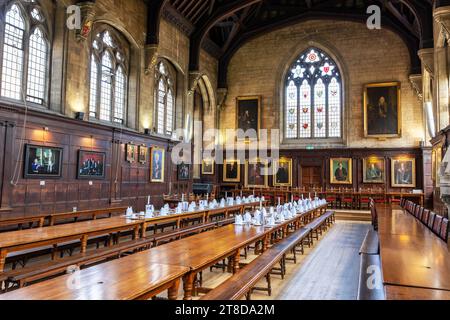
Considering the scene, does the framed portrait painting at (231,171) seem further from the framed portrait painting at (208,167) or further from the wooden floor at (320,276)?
the wooden floor at (320,276)

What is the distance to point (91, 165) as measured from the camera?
10.8m

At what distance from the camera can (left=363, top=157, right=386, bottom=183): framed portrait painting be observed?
17.6 metres

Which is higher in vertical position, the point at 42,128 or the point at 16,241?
the point at 42,128

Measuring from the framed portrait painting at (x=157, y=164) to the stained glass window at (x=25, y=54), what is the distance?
4.88m

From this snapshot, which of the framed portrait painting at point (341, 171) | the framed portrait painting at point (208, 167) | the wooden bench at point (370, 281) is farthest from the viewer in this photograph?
the framed portrait painting at point (208, 167)

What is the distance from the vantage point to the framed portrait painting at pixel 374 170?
57.7 feet

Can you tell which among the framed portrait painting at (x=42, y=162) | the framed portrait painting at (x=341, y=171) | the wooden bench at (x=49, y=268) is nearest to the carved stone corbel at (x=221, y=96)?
the framed portrait painting at (x=341, y=171)

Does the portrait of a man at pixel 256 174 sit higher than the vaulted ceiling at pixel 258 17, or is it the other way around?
the vaulted ceiling at pixel 258 17

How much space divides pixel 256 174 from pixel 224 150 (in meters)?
2.37

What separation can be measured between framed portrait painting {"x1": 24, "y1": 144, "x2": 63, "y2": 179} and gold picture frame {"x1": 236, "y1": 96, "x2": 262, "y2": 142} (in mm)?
12085

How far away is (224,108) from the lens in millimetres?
20812

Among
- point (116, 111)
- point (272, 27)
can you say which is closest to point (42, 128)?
point (116, 111)

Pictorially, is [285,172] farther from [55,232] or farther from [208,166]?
[55,232]
